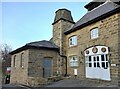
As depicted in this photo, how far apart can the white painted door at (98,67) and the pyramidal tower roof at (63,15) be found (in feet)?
25.2

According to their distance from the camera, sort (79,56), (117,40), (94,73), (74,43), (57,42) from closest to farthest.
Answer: (117,40) < (94,73) < (79,56) < (74,43) < (57,42)

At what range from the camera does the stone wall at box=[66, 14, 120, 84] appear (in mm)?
14016

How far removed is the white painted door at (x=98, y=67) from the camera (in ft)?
48.5

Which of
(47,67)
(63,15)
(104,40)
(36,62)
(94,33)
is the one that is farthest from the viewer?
(63,15)

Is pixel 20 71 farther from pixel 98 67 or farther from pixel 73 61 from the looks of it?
pixel 98 67

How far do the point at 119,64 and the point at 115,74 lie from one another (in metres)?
0.86

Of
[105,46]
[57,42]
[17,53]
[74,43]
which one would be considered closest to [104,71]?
[105,46]

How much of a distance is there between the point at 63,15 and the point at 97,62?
31.8 feet

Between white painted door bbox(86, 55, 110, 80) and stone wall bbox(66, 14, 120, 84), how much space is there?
0.61 m

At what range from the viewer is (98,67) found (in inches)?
615

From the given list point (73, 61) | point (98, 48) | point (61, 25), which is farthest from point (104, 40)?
point (61, 25)

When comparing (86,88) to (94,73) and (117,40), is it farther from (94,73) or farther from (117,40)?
(117,40)

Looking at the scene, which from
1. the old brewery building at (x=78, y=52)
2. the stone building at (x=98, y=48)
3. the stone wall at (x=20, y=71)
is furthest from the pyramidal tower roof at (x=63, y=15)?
the stone wall at (x=20, y=71)

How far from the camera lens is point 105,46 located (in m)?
15.1
